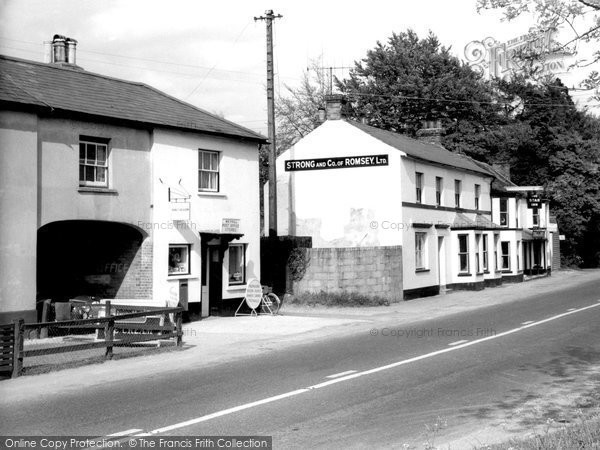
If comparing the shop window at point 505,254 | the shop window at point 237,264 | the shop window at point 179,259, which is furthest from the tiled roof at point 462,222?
the shop window at point 179,259

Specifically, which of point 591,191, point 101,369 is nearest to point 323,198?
point 101,369

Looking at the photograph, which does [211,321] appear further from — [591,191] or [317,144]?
[591,191]

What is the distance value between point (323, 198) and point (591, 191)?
1087 inches

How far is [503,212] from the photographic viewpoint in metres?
42.1

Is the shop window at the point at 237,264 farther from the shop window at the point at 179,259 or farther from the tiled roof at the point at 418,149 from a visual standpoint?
the tiled roof at the point at 418,149

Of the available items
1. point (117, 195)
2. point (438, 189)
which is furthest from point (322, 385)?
point (438, 189)

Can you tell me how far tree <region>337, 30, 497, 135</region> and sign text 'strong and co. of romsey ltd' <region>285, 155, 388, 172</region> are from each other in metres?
21.5

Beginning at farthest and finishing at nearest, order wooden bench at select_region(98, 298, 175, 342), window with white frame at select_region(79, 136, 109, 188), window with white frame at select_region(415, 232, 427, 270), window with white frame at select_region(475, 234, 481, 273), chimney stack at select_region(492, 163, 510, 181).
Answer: chimney stack at select_region(492, 163, 510, 181) → window with white frame at select_region(475, 234, 481, 273) → window with white frame at select_region(415, 232, 427, 270) → window with white frame at select_region(79, 136, 109, 188) → wooden bench at select_region(98, 298, 175, 342)

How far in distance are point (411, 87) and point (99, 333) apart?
1542 inches

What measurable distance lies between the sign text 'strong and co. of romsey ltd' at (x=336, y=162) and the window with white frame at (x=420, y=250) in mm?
3710

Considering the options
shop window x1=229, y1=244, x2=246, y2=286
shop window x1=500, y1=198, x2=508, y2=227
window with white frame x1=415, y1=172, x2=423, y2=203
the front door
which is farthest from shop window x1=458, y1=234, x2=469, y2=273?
the front door

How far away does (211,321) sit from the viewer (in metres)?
21.5

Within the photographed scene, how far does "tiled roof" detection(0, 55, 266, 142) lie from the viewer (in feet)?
59.4

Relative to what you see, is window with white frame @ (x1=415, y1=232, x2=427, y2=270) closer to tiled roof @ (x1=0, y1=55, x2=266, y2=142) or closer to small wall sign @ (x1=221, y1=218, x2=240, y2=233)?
tiled roof @ (x1=0, y1=55, x2=266, y2=142)
